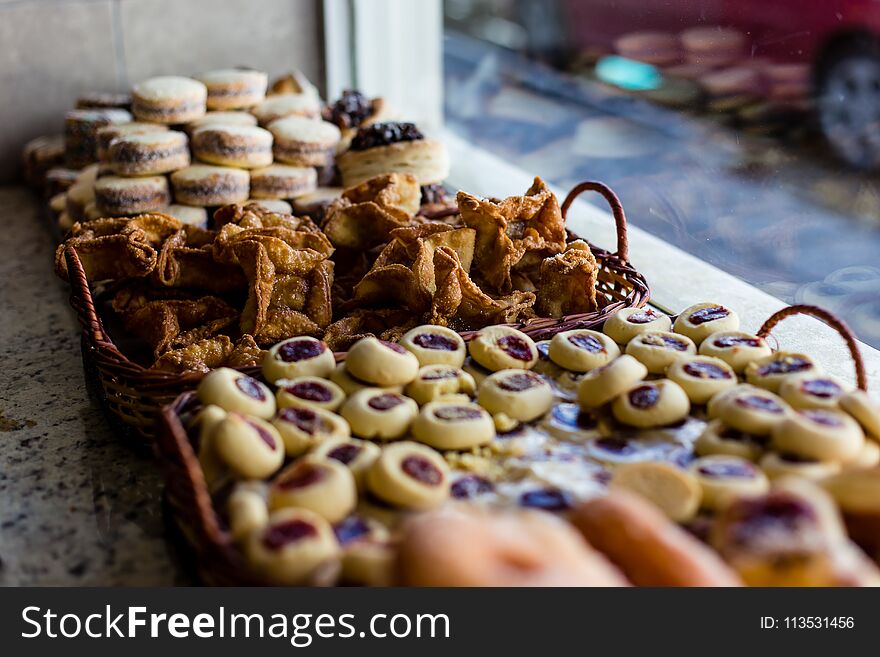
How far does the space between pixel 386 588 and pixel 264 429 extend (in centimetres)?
29

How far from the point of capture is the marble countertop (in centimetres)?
111

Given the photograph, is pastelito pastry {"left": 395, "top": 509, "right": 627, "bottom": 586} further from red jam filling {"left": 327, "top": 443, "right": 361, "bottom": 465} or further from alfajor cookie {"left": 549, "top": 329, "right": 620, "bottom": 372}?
alfajor cookie {"left": 549, "top": 329, "right": 620, "bottom": 372}

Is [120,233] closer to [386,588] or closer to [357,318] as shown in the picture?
[357,318]

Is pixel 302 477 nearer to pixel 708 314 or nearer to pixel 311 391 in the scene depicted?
pixel 311 391

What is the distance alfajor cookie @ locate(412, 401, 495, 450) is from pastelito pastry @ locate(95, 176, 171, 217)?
3.30 feet

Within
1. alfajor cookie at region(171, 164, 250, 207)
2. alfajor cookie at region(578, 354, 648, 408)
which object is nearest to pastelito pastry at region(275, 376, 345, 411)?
alfajor cookie at region(578, 354, 648, 408)

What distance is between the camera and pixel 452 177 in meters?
2.64

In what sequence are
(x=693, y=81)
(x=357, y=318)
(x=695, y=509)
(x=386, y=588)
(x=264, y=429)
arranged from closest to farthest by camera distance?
(x=386, y=588) → (x=695, y=509) → (x=264, y=429) → (x=357, y=318) → (x=693, y=81)

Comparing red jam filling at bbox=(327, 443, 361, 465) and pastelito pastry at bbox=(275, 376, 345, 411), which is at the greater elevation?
pastelito pastry at bbox=(275, 376, 345, 411)

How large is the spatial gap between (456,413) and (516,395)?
0.09m

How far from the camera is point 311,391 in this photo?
46.3 inches

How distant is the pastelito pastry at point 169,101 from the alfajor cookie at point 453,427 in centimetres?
127

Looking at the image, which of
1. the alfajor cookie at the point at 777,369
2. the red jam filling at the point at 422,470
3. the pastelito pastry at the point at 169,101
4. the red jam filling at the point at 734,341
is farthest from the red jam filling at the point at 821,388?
the pastelito pastry at the point at 169,101

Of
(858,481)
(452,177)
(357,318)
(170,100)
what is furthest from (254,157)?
(858,481)
